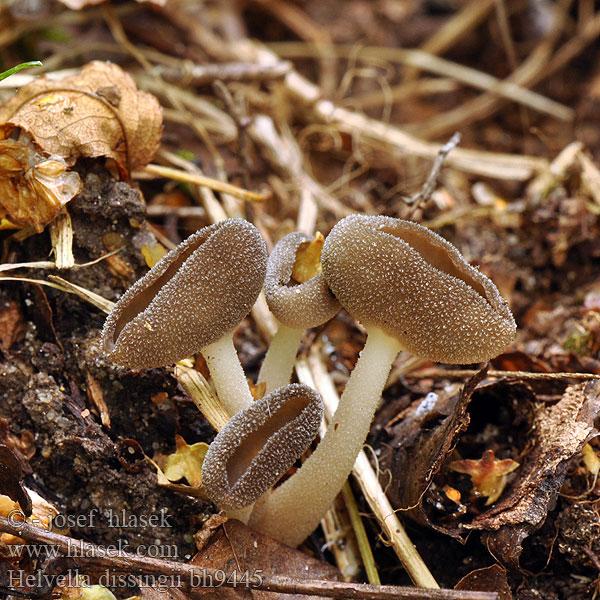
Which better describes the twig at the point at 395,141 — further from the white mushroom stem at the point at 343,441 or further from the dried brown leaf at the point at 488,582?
the dried brown leaf at the point at 488,582

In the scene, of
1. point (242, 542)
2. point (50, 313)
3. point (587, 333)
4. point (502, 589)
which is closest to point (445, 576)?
point (502, 589)

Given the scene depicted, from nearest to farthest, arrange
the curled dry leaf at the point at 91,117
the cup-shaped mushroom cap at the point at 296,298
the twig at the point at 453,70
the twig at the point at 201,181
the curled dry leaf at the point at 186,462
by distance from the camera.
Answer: the cup-shaped mushroom cap at the point at 296,298 → the curled dry leaf at the point at 186,462 → the curled dry leaf at the point at 91,117 → the twig at the point at 201,181 → the twig at the point at 453,70

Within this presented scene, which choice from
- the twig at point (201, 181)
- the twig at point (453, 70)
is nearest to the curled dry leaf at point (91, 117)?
the twig at point (201, 181)

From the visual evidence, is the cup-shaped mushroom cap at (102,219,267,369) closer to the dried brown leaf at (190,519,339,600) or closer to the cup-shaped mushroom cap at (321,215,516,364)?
the cup-shaped mushroom cap at (321,215,516,364)

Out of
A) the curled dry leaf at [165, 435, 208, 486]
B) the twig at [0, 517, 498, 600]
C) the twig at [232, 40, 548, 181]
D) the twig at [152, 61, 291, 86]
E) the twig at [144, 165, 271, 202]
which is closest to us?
the twig at [0, 517, 498, 600]

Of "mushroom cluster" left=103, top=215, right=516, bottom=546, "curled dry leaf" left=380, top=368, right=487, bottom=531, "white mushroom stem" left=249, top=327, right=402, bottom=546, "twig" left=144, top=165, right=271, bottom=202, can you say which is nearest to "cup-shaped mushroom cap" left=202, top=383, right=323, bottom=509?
"mushroom cluster" left=103, top=215, right=516, bottom=546

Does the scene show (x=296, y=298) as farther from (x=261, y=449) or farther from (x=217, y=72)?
(x=217, y=72)
